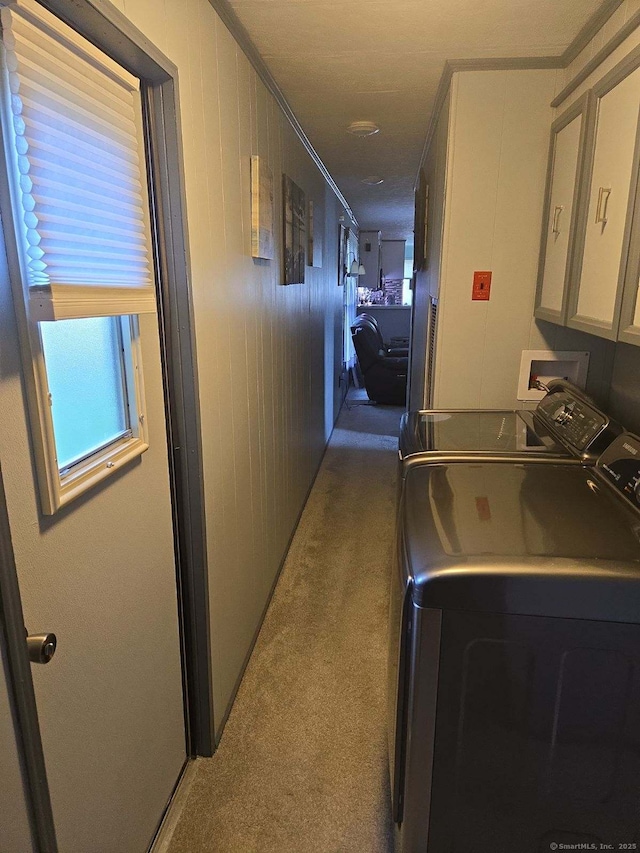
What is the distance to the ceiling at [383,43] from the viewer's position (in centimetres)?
168

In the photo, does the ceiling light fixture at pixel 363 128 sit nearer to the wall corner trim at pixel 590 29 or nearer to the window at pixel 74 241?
the wall corner trim at pixel 590 29

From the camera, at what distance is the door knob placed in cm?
89

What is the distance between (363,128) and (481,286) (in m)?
1.34

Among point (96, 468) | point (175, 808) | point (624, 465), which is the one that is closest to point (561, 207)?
point (624, 465)

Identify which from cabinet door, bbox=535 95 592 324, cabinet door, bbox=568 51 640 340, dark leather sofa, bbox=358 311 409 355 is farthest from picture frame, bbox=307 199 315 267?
dark leather sofa, bbox=358 311 409 355

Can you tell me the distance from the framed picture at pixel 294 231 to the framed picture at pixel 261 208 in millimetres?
354

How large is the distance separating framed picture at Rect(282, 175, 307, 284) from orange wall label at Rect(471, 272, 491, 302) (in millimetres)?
900

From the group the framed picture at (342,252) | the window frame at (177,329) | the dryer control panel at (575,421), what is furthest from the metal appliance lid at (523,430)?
the framed picture at (342,252)

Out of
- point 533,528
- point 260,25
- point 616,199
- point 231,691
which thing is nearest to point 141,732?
point 231,691

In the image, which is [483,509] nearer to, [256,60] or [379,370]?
[256,60]

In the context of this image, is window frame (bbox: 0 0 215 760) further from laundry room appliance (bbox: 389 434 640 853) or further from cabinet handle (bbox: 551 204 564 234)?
cabinet handle (bbox: 551 204 564 234)

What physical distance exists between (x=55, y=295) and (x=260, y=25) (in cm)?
143

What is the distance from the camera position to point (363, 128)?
2988 millimetres

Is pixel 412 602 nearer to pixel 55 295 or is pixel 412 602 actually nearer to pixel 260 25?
pixel 55 295
